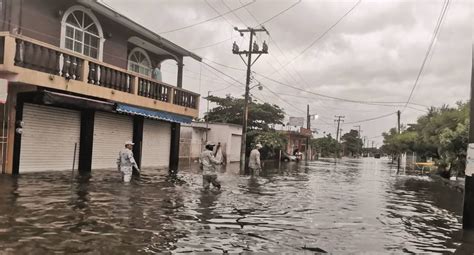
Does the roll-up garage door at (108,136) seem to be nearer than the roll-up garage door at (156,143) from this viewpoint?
Yes

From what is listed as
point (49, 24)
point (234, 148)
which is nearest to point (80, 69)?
point (49, 24)

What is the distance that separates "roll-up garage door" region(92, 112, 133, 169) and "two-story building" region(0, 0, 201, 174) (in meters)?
0.04

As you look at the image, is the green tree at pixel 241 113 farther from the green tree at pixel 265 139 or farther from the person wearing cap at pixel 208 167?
the person wearing cap at pixel 208 167

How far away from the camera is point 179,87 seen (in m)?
26.0

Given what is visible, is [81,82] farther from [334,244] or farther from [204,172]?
[334,244]

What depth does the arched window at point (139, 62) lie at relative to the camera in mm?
24328

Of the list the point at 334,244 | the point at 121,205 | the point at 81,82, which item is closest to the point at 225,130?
the point at 81,82

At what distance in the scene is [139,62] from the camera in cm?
2522

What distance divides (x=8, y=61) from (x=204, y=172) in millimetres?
6658

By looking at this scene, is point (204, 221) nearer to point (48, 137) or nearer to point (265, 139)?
point (48, 137)

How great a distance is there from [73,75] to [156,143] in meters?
9.32

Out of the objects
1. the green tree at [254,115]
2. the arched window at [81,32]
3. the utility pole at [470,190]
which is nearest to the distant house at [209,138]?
the green tree at [254,115]

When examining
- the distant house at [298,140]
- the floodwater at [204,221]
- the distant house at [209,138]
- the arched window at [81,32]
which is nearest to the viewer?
the floodwater at [204,221]

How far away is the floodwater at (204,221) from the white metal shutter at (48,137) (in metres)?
1.70
